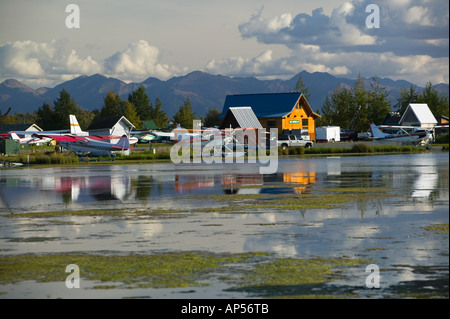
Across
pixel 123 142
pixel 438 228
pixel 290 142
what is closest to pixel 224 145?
pixel 123 142

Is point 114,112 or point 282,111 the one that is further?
point 114,112

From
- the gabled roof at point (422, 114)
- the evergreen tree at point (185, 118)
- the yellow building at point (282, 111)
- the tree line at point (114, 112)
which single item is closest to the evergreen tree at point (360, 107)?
the gabled roof at point (422, 114)

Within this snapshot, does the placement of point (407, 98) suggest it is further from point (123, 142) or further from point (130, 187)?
point (130, 187)

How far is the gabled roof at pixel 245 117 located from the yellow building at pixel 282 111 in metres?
1.04

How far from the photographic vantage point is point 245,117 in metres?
102

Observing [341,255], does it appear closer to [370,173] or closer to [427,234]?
[427,234]

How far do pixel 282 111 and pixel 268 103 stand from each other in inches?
166

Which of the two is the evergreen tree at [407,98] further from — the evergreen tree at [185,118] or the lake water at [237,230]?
the lake water at [237,230]

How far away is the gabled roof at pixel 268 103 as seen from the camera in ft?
338

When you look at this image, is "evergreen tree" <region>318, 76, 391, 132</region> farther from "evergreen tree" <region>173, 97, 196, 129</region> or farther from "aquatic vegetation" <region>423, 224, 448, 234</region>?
"aquatic vegetation" <region>423, 224, 448, 234</region>

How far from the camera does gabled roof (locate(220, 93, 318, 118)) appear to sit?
10288 centimetres

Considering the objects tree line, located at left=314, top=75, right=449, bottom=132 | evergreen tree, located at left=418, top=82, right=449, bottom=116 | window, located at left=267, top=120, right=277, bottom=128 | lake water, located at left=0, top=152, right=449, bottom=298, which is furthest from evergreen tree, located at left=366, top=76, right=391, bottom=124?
lake water, located at left=0, top=152, right=449, bottom=298

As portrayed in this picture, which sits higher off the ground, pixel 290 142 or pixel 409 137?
pixel 409 137

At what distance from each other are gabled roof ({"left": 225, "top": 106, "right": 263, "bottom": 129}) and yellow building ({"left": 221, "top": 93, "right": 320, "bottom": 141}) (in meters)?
1.04
